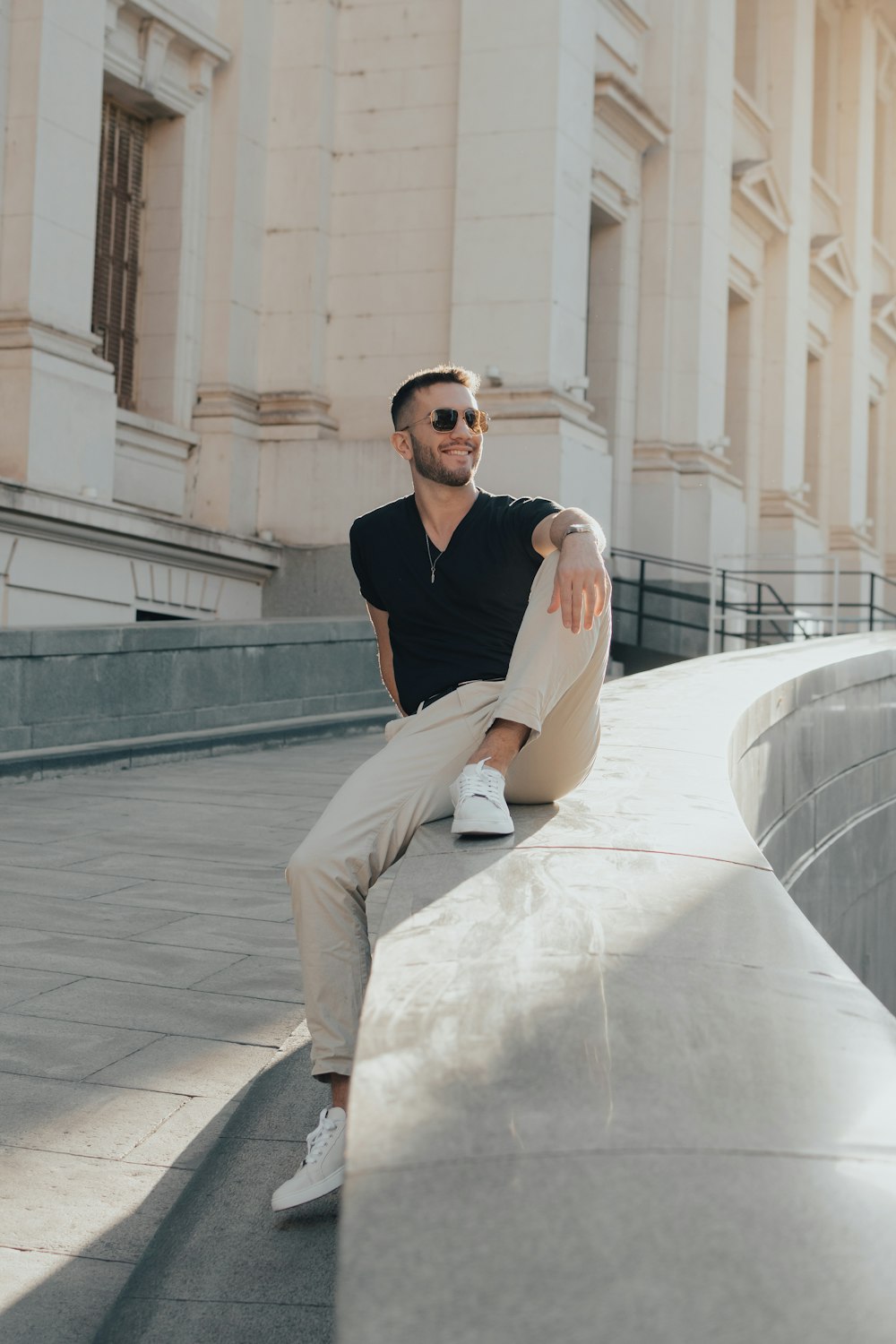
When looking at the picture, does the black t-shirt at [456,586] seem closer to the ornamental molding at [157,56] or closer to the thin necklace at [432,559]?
the thin necklace at [432,559]

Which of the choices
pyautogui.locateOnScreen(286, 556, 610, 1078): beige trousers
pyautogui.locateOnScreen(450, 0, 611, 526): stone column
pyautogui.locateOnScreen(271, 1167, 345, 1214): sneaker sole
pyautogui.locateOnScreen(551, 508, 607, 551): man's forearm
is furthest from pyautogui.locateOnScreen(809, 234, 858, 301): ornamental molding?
pyautogui.locateOnScreen(271, 1167, 345, 1214): sneaker sole

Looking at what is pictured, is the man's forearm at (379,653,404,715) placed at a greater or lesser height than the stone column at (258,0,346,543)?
lesser

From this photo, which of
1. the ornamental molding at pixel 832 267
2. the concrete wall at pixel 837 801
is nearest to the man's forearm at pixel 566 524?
the concrete wall at pixel 837 801

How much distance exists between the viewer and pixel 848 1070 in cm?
174

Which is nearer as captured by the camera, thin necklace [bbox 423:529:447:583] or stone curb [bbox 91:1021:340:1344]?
stone curb [bbox 91:1021:340:1344]

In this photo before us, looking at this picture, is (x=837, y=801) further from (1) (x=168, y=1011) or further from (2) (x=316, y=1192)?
(2) (x=316, y=1192)

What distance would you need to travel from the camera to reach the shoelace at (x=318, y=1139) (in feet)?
8.83

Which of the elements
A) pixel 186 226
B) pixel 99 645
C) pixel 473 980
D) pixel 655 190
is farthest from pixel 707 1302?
pixel 655 190

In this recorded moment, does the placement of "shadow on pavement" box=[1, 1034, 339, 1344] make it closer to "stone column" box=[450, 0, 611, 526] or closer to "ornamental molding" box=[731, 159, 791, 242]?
"stone column" box=[450, 0, 611, 526]

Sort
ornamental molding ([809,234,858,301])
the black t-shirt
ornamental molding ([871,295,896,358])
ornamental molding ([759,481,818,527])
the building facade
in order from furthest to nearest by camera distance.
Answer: ornamental molding ([871,295,896,358]), ornamental molding ([809,234,858,301]), ornamental molding ([759,481,818,527]), the building facade, the black t-shirt

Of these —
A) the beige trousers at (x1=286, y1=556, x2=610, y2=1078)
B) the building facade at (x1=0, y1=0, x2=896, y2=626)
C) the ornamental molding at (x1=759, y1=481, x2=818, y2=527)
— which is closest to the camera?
the beige trousers at (x1=286, y1=556, x2=610, y2=1078)

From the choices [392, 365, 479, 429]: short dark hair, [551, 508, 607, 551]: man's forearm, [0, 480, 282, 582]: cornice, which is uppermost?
[0, 480, 282, 582]: cornice

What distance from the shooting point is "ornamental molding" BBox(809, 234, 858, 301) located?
29.9 m

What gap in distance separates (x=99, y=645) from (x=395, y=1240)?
8356 mm
